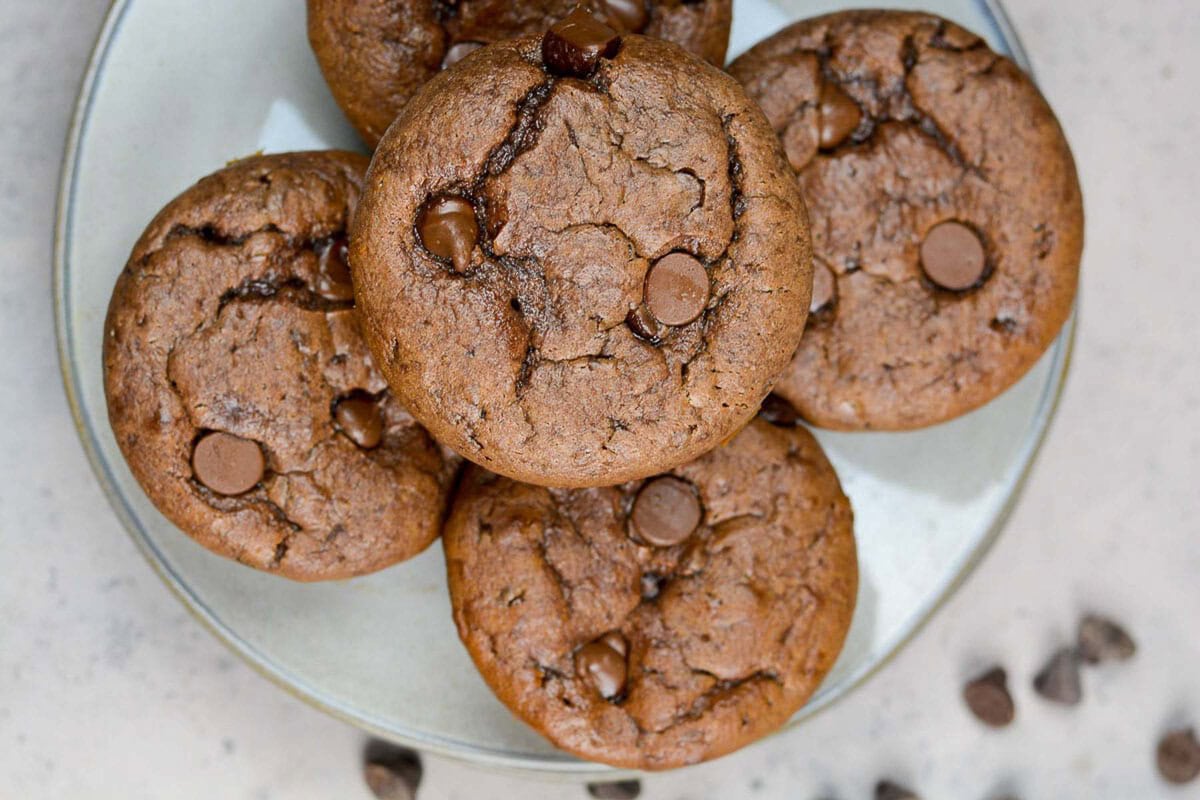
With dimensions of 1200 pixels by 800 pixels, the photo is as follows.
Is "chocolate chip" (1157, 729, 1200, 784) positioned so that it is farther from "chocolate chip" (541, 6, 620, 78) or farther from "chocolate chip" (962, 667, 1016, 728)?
"chocolate chip" (541, 6, 620, 78)

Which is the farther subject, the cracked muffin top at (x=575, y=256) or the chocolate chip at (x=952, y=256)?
the chocolate chip at (x=952, y=256)

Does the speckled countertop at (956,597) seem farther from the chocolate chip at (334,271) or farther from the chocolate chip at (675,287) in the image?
the chocolate chip at (675,287)

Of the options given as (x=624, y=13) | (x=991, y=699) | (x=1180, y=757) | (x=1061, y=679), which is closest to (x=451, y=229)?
(x=624, y=13)

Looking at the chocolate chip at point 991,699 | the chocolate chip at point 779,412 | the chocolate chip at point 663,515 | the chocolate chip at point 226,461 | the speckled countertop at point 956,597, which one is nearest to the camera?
the chocolate chip at point 226,461

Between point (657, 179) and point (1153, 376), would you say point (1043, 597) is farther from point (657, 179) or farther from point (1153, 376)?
point (657, 179)

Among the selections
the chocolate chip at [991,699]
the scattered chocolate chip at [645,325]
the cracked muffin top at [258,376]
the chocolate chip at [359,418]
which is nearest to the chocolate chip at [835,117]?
the scattered chocolate chip at [645,325]
